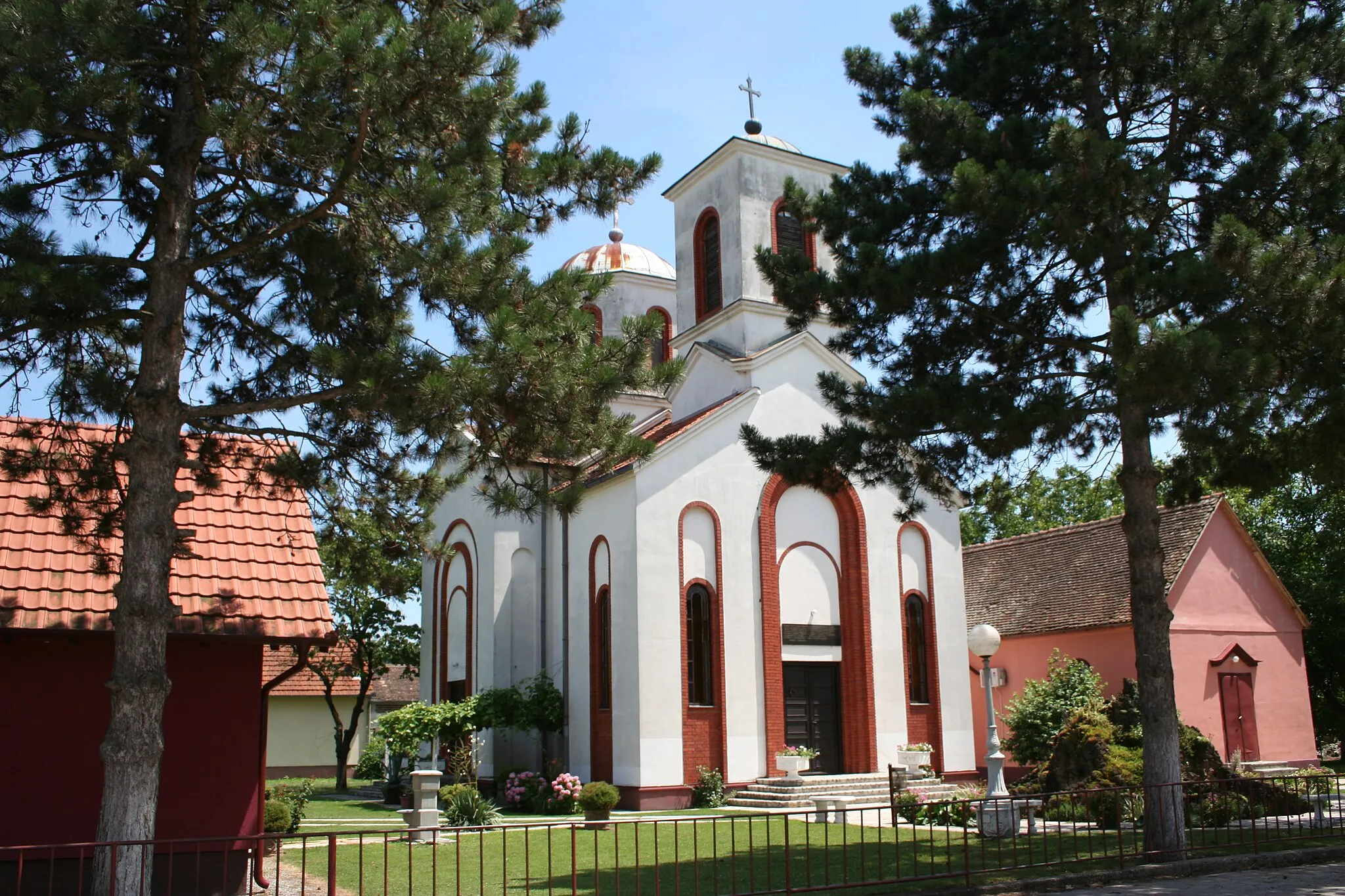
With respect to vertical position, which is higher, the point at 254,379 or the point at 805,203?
the point at 805,203

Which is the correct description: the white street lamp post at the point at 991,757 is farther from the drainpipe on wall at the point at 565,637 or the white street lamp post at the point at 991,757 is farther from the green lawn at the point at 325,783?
the green lawn at the point at 325,783

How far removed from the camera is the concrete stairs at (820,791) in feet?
68.7

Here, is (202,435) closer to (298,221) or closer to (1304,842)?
(298,221)

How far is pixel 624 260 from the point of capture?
3353cm

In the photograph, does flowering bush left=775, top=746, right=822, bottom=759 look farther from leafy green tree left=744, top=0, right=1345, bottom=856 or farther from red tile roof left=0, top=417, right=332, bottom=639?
red tile roof left=0, top=417, right=332, bottom=639

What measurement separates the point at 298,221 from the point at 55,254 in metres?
1.93

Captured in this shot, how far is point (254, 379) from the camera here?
36.9 feet

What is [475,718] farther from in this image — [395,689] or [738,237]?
[395,689]

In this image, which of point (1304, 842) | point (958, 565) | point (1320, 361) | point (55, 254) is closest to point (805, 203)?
point (1320, 361)

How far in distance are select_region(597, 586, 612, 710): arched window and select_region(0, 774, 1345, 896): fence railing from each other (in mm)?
5417

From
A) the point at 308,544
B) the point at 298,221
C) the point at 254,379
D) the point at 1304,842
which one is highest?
the point at 298,221

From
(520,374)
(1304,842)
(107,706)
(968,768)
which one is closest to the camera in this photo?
(520,374)

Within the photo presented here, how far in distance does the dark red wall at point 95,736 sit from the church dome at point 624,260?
71.7 feet

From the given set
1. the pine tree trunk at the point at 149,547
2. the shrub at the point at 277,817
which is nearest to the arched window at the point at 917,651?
the shrub at the point at 277,817
